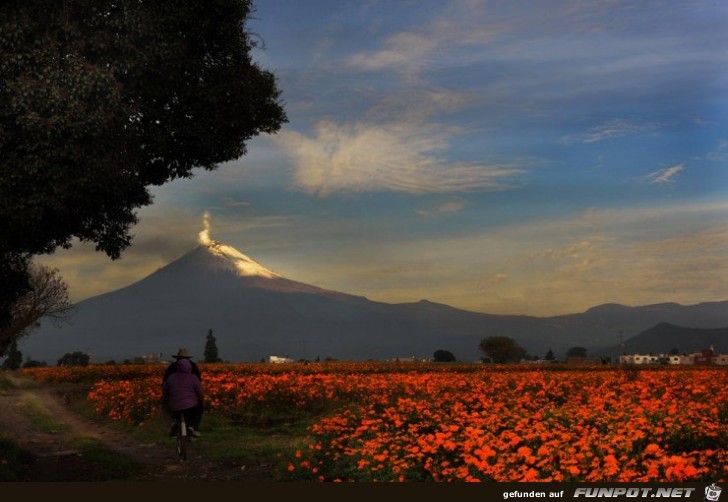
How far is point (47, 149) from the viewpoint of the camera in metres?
15.2

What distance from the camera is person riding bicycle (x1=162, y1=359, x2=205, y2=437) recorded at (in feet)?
55.0

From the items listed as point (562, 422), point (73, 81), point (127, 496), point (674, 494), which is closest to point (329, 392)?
point (562, 422)

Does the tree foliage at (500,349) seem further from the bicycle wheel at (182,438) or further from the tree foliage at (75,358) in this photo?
the bicycle wheel at (182,438)

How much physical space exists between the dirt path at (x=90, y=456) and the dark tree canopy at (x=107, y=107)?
4023 mm

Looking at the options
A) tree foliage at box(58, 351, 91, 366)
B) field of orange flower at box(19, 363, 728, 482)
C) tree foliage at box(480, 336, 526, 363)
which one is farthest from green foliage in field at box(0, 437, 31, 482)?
tree foliage at box(480, 336, 526, 363)

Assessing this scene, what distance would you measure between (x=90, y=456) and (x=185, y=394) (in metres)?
2.68

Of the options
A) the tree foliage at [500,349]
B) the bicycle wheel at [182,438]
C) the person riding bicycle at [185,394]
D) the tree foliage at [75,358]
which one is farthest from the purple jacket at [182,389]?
the tree foliage at [500,349]

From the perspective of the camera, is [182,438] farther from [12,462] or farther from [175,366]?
[12,462]

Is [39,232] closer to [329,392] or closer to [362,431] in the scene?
[362,431]

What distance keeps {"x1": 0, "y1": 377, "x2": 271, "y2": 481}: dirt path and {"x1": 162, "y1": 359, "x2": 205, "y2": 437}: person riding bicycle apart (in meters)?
0.90

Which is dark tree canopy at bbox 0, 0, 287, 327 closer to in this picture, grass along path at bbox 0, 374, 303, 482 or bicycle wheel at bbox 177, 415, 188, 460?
grass along path at bbox 0, 374, 303, 482

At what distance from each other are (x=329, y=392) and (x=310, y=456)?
10516 millimetres

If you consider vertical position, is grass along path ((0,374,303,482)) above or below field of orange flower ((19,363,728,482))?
below

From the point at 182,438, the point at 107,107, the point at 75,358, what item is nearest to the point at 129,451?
the point at 182,438
